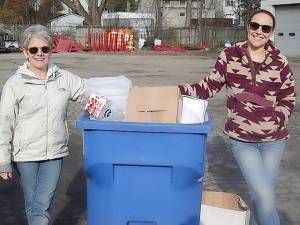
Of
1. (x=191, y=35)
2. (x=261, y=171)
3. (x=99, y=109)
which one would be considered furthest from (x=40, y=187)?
(x=191, y=35)

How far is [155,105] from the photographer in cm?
312

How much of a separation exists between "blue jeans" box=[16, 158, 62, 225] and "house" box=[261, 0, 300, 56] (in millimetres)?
26636

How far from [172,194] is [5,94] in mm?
1224

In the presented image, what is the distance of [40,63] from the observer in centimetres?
338

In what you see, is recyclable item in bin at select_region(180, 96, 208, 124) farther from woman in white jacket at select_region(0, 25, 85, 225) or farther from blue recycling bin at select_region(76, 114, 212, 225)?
woman in white jacket at select_region(0, 25, 85, 225)

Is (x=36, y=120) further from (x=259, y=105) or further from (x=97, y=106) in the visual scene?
(x=259, y=105)

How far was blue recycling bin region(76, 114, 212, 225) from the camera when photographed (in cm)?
295

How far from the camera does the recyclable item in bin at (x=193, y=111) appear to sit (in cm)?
318

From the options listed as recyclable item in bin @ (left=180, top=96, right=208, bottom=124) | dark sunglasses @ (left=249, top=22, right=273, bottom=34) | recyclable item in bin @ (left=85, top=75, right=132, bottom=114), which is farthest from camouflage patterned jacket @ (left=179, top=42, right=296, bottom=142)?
recyclable item in bin @ (left=85, top=75, right=132, bottom=114)

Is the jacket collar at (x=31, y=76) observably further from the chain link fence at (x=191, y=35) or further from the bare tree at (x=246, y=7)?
the bare tree at (x=246, y=7)

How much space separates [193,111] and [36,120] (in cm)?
100

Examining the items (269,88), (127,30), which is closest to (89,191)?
(269,88)

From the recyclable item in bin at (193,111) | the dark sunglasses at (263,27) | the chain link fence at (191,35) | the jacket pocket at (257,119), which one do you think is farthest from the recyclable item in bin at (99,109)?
the chain link fence at (191,35)

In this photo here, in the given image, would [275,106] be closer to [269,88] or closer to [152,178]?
[269,88]
